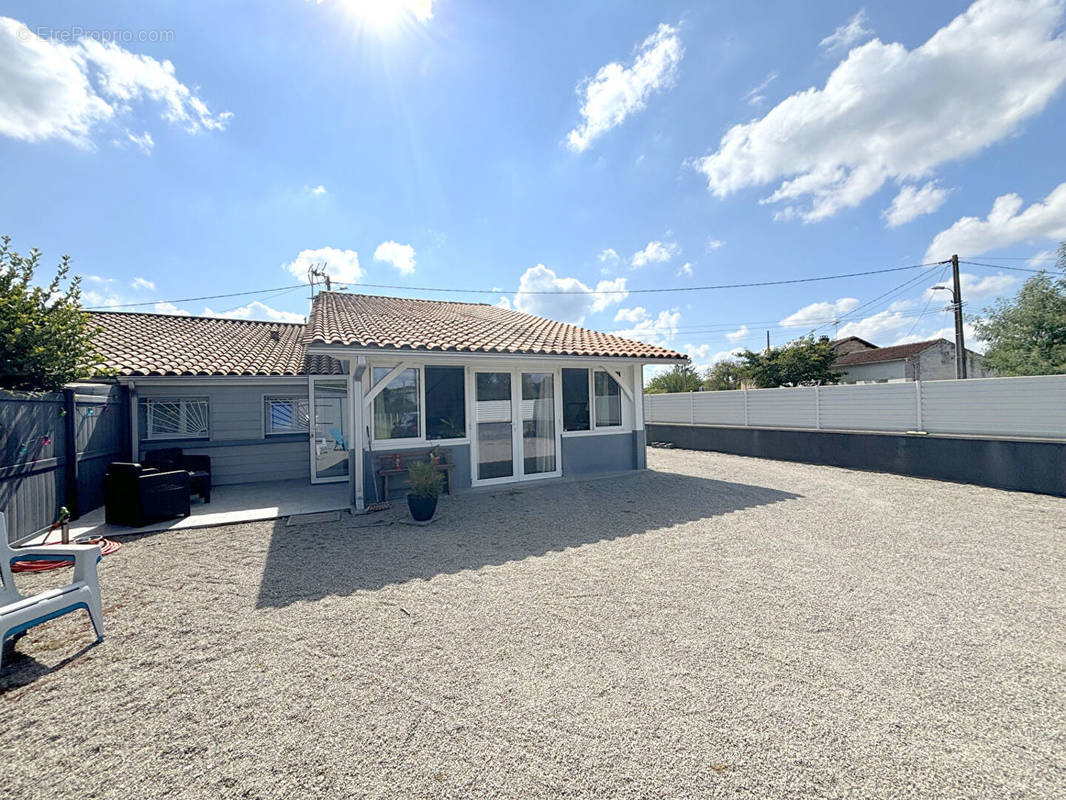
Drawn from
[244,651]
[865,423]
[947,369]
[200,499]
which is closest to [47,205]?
[200,499]

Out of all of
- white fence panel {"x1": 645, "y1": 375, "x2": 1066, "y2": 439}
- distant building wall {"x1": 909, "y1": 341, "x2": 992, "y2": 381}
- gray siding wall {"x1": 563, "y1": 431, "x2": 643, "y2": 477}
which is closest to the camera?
white fence panel {"x1": 645, "y1": 375, "x2": 1066, "y2": 439}

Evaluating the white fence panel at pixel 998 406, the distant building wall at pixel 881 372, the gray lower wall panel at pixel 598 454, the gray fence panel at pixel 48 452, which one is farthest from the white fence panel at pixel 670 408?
the distant building wall at pixel 881 372

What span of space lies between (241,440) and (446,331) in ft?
17.3

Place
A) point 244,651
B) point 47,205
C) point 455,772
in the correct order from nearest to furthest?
point 455,772 < point 244,651 < point 47,205

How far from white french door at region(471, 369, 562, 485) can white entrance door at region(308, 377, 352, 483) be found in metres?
3.54

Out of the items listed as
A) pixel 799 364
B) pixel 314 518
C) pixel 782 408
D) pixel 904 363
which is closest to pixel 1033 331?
pixel 799 364

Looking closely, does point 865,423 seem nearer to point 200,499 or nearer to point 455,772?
point 455,772

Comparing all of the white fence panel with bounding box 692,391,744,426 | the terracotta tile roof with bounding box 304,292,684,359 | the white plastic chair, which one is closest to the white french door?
the terracotta tile roof with bounding box 304,292,684,359

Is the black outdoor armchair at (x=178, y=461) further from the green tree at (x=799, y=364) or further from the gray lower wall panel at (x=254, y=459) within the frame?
the green tree at (x=799, y=364)

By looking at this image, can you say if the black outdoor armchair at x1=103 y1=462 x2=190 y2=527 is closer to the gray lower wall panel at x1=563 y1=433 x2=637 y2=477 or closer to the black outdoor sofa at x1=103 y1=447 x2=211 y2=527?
the black outdoor sofa at x1=103 y1=447 x2=211 y2=527

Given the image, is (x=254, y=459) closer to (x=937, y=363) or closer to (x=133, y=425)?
(x=133, y=425)

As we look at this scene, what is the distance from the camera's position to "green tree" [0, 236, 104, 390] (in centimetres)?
513

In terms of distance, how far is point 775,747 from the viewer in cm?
198

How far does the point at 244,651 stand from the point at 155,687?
46 cm
